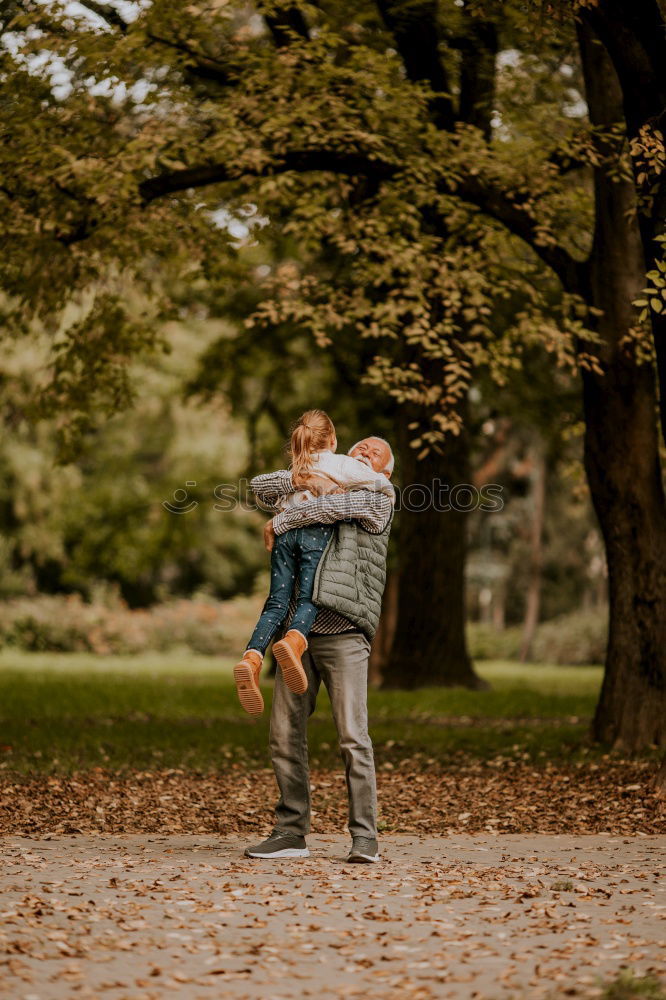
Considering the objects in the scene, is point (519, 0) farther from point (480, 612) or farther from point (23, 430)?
point (480, 612)

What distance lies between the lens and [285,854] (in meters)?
6.71

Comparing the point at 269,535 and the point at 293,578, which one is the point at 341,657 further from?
the point at 269,535

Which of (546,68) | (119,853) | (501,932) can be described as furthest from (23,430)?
(501,932)

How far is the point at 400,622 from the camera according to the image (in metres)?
18.2

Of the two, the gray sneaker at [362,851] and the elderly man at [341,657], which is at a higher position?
the elderly man at [341,657]

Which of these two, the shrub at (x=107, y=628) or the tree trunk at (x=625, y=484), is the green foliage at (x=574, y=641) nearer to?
the shrub at (x=107, y=628)

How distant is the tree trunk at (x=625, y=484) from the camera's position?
37.3ft

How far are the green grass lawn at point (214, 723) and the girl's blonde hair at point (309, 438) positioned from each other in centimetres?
518

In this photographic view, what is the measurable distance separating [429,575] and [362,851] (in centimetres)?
1146

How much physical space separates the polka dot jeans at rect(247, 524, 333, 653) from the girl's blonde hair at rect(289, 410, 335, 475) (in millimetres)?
347

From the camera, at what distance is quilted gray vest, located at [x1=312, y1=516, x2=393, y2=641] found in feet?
21.2

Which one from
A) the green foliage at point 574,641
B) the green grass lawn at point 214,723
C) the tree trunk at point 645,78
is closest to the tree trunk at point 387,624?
the green grass lawn at point 214,723

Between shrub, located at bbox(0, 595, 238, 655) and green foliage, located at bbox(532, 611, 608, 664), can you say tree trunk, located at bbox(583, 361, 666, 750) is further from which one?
shrub, located at bbox(0, 595, 238, 655)

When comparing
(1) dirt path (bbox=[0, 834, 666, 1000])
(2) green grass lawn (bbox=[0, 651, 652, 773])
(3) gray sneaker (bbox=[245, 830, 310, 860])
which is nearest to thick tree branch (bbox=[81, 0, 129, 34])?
(2) green grass lawn (bbox=[0, 651, 652, 773])
